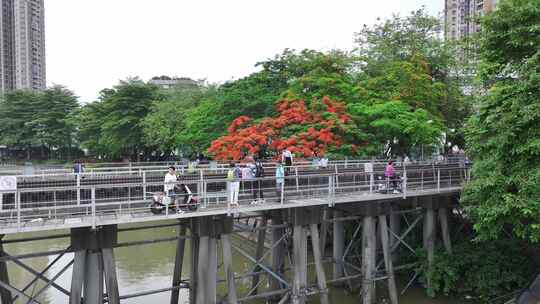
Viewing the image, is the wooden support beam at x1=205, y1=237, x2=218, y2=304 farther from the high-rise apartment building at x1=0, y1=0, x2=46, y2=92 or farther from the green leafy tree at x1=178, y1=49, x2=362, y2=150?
the high-rise apartment building at x1=0, y1=0, x2=46, y2=92

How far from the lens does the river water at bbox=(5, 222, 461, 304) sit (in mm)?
15680

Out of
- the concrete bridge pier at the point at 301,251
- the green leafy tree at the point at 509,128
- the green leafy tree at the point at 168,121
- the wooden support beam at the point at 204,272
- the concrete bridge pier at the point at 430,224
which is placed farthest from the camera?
the green leafy tree at the point at 168,121

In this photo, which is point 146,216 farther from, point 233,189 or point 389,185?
point 389,185

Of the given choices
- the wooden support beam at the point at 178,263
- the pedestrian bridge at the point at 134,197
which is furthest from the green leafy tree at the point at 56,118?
the wooden support beam at the point at 178,263

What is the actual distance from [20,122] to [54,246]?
37520mm

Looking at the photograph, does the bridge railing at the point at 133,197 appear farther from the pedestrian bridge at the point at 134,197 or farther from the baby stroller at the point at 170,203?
the baby stroller at the point at 170,203

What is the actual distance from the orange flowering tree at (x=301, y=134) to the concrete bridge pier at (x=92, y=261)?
442 inches

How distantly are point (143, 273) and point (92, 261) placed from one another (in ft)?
34.4

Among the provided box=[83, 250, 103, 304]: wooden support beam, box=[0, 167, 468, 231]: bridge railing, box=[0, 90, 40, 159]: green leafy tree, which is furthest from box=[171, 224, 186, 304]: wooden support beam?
box=[0, 90, 40, 159]: green leafy tree

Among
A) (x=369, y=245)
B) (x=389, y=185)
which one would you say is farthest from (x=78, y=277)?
(x=389, y=185)

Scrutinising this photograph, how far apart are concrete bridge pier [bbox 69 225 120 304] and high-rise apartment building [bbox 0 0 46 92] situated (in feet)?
318

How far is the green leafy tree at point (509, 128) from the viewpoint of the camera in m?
11.1

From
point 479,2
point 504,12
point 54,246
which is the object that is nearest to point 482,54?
point 504,12

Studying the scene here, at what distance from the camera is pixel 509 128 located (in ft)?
37.2
